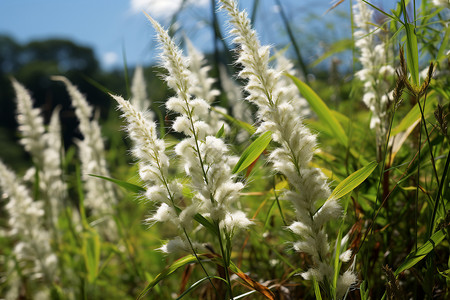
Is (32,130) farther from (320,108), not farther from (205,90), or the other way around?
(320,108)

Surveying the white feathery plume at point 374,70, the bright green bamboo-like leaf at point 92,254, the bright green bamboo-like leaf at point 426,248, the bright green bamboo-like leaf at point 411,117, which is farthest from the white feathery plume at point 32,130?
the bright green bamboo-like leaf at point 426,248

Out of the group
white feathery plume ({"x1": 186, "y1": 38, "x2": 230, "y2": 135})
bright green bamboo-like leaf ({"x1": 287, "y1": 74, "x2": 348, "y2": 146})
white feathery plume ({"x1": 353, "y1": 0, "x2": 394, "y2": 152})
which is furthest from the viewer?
white feathery plume ({"x1": 186, "y1": 38, "x2": 230, "y2": 135})

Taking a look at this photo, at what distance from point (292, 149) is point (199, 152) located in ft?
0.69

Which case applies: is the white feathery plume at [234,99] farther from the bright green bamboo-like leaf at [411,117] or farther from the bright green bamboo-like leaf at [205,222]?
the bright green bamboo-like leaf at [205,222]

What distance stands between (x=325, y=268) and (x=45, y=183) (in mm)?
2471

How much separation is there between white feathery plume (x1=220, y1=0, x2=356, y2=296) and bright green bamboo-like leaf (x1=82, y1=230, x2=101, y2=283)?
140 cm

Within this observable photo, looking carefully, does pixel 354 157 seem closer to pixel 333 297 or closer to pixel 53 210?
pixel 333 297

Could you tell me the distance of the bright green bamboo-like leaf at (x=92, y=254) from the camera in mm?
2004

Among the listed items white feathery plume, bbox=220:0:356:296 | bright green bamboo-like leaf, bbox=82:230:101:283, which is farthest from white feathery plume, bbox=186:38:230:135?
bright green bamboo-like leaf, bbox=82:230:101:283

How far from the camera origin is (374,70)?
1459mm

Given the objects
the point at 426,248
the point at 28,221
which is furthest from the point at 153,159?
the point at 28,221

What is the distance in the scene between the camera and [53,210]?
287cm

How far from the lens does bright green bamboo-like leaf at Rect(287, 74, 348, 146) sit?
1.27 metres

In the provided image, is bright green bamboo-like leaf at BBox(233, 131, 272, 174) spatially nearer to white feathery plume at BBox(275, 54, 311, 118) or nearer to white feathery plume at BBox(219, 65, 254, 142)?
white feathery plume at BBox(275, 54, 311, 118)
